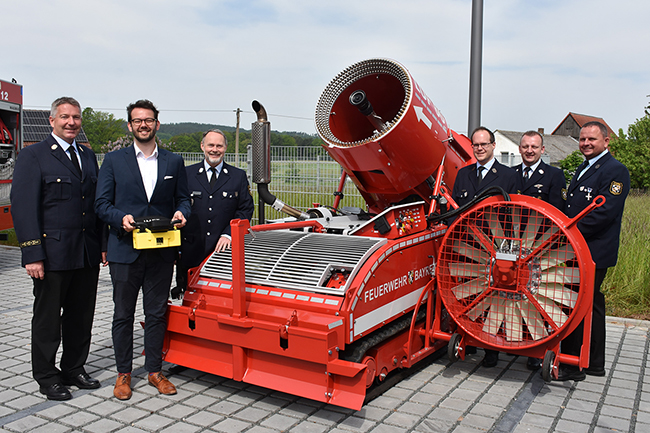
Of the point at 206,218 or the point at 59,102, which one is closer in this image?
the point at 59,102

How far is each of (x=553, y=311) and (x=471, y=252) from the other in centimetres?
81

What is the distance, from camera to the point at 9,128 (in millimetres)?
9992

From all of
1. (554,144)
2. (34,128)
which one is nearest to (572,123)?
(554,144)

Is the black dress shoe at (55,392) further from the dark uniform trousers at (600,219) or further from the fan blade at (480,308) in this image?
the dark uniform trousers at (600,219)

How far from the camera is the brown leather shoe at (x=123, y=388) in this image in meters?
4.02

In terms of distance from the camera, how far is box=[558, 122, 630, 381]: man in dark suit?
443 centimetres

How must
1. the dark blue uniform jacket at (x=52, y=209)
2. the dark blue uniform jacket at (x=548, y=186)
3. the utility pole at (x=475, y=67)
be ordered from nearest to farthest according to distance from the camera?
the dark blue uniform jacket at (x=52, y=209), the dark blue uniform jacket at (x=548, y=186), the utility pole at (x=475, y=67)

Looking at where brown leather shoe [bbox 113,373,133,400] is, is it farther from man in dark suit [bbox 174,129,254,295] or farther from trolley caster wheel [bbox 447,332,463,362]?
trolley caster wheel [bbox 447,332,463,362]

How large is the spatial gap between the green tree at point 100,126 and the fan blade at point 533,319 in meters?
87.4

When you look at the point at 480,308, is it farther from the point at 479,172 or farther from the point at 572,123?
the point at 572,123

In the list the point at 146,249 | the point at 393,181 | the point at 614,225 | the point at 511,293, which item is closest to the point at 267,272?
the point at 146,249

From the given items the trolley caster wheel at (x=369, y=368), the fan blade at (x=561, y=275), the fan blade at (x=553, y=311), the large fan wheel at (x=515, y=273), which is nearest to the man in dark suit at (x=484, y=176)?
the large fan wheel at (x=515, y=273)

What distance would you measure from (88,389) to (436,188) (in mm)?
3607

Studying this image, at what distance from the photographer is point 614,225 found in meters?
4.54
